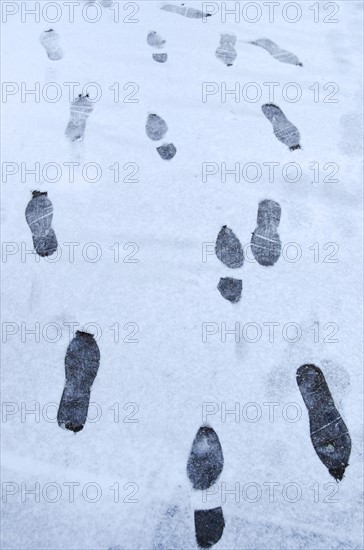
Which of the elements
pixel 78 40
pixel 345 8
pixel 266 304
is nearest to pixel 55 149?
pixel 78 40

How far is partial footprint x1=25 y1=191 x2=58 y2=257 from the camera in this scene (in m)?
1.00

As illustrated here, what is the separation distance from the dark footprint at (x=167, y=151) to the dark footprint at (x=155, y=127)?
33 mm

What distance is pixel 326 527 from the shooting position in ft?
A: 2.56

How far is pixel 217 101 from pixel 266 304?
60 cm

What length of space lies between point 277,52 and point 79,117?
0.62 metres

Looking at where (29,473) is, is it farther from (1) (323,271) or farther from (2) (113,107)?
(2) (113,107)

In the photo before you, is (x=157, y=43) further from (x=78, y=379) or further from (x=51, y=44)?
(x=78, y=379)

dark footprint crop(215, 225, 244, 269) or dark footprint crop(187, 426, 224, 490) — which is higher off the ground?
dark footprint crop(215, 225, 244, 269)

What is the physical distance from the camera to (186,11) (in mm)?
1327

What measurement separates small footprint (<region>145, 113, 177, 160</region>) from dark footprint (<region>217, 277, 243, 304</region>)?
369 millimetres

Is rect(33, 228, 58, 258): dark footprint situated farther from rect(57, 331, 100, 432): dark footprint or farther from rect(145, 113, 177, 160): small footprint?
rect(145, 113, 177, 160): small footprint

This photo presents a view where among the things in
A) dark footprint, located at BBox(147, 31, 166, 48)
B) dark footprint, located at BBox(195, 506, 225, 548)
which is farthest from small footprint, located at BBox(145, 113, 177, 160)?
dark footprint, located at BBox(195, 506, 225, 548)

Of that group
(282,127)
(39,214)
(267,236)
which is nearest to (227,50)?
(282,127)

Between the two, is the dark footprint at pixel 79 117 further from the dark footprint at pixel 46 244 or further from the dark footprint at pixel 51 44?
the dark footprint at pixel 46 244
